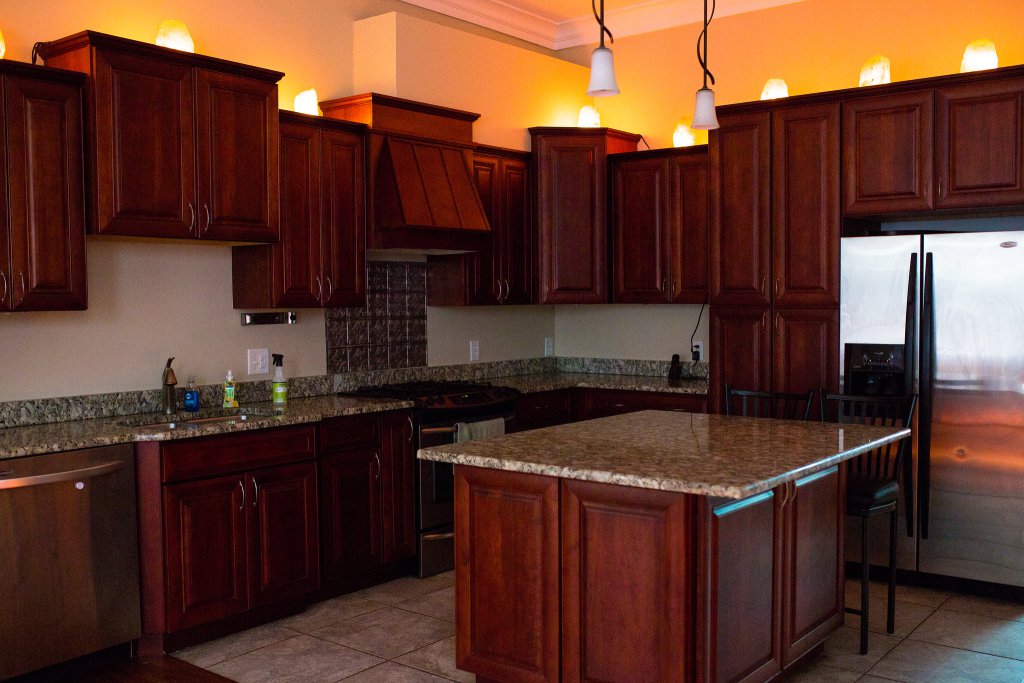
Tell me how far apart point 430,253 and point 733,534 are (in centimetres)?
304

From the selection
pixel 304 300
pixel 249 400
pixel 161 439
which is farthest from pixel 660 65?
pixel 161 439

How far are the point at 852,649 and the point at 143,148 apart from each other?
3.53 m

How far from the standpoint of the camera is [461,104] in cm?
565

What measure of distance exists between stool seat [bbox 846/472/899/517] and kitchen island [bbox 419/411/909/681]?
0.29 m

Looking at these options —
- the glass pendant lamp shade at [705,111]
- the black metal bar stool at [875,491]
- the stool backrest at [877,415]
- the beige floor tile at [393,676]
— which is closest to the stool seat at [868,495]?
the black metal bar stool at [875,491]

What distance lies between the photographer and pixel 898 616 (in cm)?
425

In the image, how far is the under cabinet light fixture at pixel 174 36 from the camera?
13.7 feet

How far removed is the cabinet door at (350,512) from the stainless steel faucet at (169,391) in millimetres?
716

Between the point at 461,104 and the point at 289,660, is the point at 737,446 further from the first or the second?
the point at 461,104

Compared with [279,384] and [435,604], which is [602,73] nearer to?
[279,384]

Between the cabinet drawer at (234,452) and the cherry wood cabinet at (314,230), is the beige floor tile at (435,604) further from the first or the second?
the cherry wood cabinet at (314,230)

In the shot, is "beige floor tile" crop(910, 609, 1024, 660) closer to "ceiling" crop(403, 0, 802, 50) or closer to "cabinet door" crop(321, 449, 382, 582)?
"cabinet door" crop(321, 449, 382, 582)

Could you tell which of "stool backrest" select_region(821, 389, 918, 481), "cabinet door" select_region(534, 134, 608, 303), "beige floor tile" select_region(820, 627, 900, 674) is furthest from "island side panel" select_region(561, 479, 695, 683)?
"cabinet door" select_region(534, 134, 608, 303)

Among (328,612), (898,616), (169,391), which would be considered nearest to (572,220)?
(169,391)
